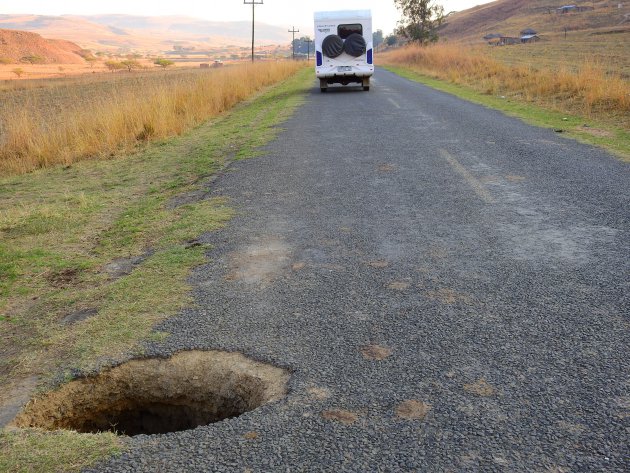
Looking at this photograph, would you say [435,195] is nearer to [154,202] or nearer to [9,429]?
[154,202]

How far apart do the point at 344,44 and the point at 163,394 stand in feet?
62.5

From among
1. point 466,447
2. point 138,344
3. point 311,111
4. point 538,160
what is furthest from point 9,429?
point 311,111

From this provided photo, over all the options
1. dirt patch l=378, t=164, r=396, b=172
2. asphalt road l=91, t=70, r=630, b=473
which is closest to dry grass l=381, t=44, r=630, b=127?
dirt patch l=378, t=164, r=396, b=172

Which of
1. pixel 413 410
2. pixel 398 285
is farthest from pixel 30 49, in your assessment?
pixel 413 410

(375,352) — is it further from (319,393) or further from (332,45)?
(332,45)

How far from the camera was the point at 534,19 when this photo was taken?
100000 millimetres

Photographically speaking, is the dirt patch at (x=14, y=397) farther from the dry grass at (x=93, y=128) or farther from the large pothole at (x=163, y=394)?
the dry grass at (x=93, y=128)

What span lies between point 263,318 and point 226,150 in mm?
7163

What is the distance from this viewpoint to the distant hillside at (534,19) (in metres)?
75.1

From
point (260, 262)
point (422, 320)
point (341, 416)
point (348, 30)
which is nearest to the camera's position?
point (341, 416)

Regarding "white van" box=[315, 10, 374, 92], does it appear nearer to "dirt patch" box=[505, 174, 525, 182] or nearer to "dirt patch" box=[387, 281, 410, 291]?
"dirt patch" box=[505, 174, 525, 182]

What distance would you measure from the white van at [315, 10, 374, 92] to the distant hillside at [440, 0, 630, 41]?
45659 millimetres

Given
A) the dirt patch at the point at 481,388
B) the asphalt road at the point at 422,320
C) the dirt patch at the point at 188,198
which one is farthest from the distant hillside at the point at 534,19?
the dirt patch at the point at 481,388

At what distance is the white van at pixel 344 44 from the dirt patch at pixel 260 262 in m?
16.6
